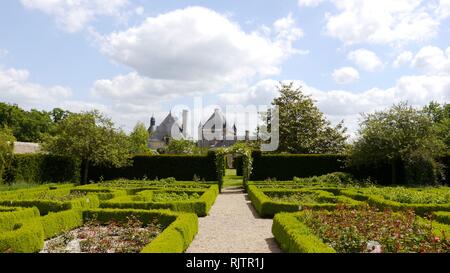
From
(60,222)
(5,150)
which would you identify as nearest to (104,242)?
(60,222)

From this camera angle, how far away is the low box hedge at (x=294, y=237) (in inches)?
267

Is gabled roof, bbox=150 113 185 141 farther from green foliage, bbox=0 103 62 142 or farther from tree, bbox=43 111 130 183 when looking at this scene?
tree, bbox=43 111 130 183

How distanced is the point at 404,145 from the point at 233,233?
1741 cm

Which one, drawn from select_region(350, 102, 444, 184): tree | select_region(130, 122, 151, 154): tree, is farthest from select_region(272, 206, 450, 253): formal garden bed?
select_region(130, 122, 151, 154): tree

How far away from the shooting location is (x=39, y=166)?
26.8m

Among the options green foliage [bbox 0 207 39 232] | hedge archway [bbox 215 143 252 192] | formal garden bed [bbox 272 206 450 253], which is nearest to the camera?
formal garden bed [bbox 272 206 450 253]

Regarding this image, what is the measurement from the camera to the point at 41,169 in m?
26.9

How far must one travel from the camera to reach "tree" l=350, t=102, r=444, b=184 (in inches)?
933

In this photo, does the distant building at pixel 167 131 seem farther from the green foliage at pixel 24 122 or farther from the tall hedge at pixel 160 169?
the tall hedge at pixel 160 169

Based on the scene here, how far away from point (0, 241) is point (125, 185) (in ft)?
46.6

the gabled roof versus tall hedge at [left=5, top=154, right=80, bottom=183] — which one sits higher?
the gabled roof

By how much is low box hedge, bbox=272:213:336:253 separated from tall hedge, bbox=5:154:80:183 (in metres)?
20.6

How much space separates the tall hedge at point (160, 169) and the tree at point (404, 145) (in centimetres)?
959
